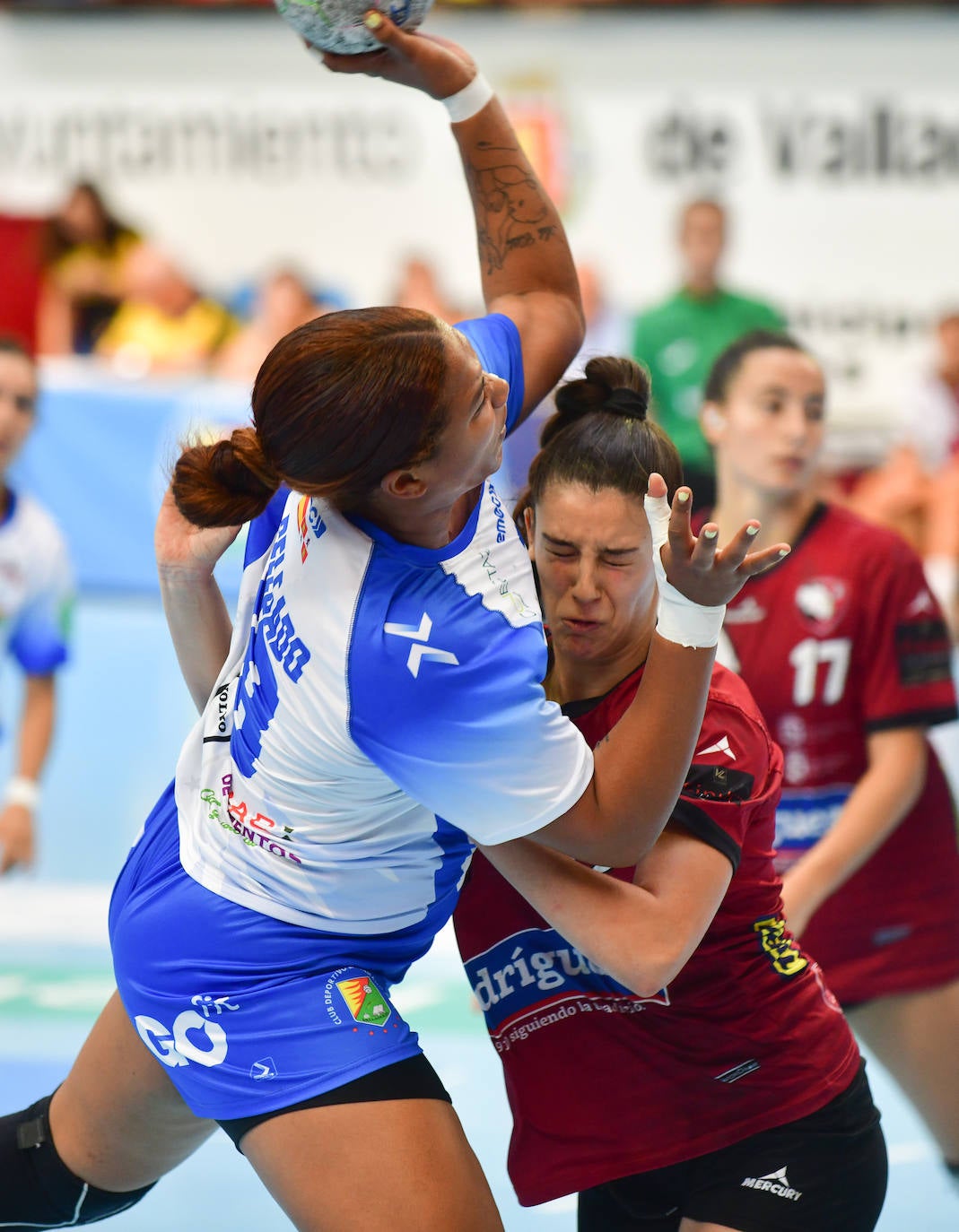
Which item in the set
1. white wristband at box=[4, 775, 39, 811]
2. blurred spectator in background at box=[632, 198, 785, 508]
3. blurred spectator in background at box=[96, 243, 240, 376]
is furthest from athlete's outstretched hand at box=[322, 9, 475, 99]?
blurred spectator in background at box=[96, 243, 240, 376]

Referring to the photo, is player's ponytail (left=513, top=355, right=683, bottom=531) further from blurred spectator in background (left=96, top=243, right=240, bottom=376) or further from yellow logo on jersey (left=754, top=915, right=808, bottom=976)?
blurred spectator in background (left=96, top=243, right=240, bottom=376)

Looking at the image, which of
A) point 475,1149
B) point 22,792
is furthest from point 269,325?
point 475,1149

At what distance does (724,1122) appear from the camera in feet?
7.12

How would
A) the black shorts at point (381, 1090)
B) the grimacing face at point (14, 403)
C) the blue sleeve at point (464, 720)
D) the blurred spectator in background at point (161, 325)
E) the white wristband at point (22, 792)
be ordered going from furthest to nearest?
the blurred spectator in background at point (161, 325), the grimacing face at point (14, 403), the white wristband at point (22, 792), the black shorts at point (381, 1090), the blue sleeve at point (464, 720)

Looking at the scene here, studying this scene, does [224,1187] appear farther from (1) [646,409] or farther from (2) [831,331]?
(2) [831,331]

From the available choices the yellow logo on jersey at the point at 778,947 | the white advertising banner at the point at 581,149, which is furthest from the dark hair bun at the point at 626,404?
the white advertising banner at the point at 581,149

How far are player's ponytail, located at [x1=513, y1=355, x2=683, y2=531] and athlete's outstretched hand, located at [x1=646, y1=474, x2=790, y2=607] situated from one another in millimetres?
227

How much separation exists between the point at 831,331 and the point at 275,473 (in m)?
10.4

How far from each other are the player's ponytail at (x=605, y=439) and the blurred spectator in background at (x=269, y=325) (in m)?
7.57

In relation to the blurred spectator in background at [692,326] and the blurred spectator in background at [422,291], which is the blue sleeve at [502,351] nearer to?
the blurred spectator in background at [692,326]

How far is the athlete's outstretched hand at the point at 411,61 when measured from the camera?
2422mm

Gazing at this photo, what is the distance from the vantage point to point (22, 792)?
13.7ft

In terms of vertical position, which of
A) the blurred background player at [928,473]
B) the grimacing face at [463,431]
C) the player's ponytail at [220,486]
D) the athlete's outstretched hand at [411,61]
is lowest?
the blurred background player at [928,473]

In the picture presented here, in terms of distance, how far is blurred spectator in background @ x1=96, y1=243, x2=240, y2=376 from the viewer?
405 inches
